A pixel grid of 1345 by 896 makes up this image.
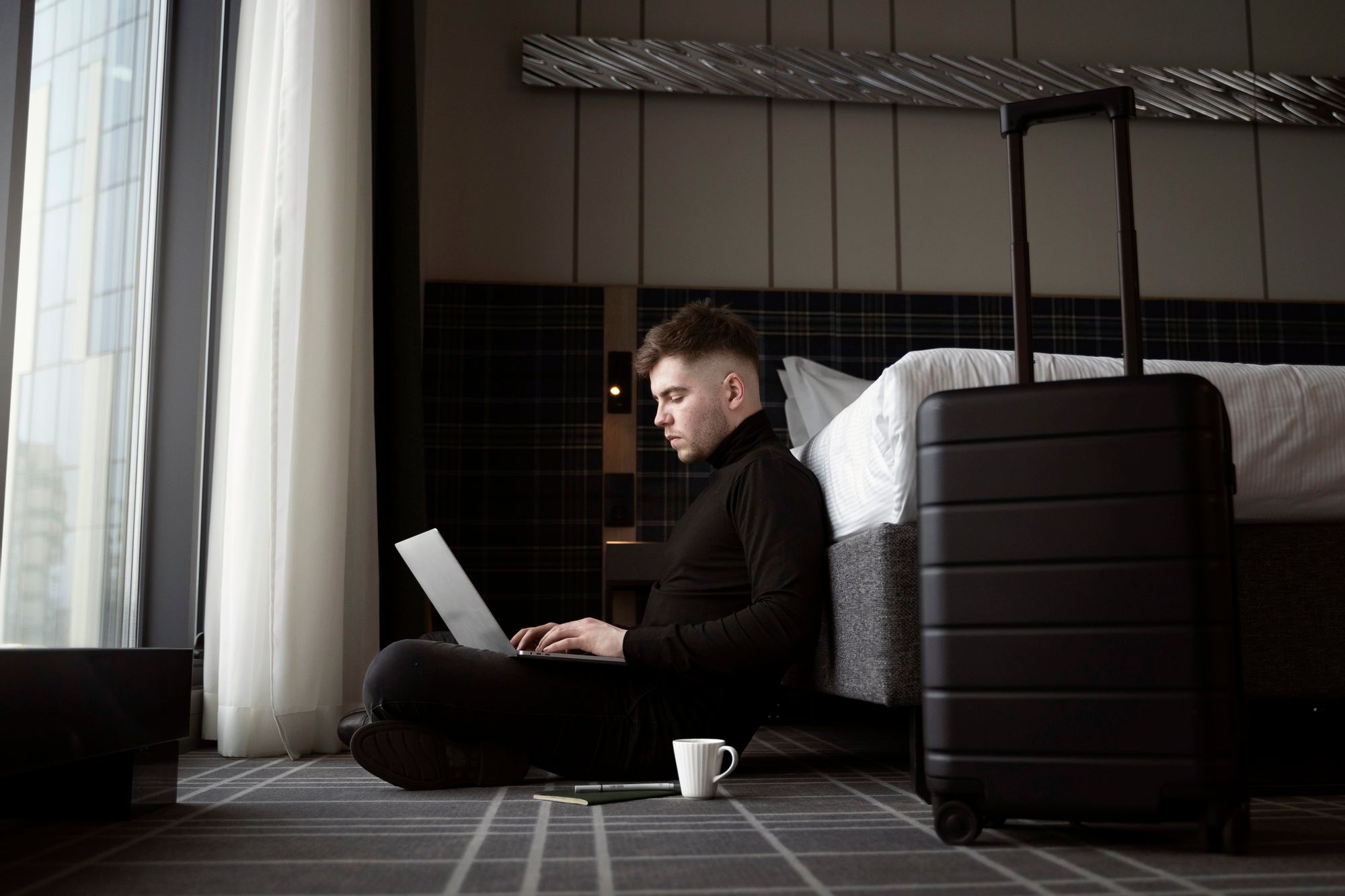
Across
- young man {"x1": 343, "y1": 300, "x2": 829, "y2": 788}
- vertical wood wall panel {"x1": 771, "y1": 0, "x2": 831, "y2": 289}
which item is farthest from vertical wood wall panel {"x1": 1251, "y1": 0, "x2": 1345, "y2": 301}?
young man {"x1": 343, "y1": 300, "x2": 829, "y2": 788}

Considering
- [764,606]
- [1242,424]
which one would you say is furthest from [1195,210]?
[764,606]

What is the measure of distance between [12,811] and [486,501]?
2339mm

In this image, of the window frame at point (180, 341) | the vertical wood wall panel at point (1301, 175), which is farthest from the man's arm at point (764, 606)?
the vertical wood wall panel at point (1301, 175)

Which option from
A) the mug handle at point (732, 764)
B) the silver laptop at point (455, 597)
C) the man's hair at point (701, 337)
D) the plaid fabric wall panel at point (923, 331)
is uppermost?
the plaid fabric wall panel at point (923, 331)

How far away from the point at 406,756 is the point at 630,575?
1.58 metres

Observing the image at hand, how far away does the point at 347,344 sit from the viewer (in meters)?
2.74

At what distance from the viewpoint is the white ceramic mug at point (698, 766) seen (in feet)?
5.89

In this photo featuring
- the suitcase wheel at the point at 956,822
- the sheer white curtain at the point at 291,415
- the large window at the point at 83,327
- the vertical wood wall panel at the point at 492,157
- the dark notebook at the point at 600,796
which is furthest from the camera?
the vertical wood wall panel at the point at 492,157

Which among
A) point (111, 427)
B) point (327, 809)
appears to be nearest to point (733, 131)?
point (111, 427)

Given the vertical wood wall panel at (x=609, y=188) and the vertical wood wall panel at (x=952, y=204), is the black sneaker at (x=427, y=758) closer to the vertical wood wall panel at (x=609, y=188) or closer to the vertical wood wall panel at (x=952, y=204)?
the vertical wood wall panel at (x=609, y=188)

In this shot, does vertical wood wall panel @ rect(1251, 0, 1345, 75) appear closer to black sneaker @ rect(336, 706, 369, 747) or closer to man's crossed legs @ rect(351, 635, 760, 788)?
man's crossed legs @ rect(351, 635, 760, 788)

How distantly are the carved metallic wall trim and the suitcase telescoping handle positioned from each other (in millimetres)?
2608

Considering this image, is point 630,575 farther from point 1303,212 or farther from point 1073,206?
point 1303,212

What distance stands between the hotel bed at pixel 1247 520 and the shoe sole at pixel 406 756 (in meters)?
0.70
